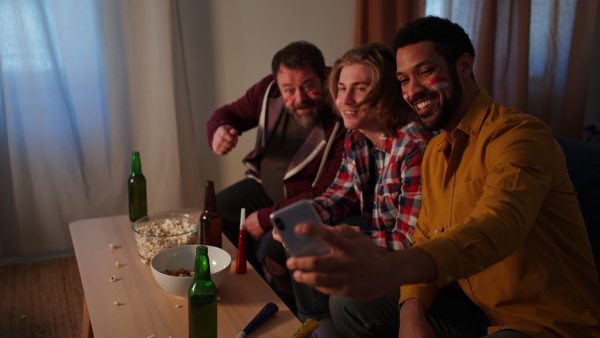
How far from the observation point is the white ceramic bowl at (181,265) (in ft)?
4.44

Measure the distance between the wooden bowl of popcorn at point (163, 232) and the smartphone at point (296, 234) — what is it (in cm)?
83

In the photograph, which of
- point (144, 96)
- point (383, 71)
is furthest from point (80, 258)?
point (144, 96)

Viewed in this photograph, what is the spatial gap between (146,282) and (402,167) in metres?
0.88

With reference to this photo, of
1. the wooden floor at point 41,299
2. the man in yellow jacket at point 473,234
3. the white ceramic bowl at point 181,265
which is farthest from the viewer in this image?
the wooden floor at point 41,299

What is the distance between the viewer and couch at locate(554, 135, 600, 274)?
143cm

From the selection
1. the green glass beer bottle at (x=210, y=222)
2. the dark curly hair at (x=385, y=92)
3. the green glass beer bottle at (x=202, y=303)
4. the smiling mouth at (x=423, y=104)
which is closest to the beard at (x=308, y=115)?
the dark curly hair at (x=385, y=92)

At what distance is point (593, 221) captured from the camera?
4.70ft

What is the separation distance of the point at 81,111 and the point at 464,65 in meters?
2.12

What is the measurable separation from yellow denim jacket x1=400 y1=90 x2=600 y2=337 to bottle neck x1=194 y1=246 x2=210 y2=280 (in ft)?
1.79

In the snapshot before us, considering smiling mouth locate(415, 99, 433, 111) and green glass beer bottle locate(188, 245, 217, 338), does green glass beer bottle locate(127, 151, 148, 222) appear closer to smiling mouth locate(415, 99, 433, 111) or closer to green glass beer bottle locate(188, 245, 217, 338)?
green glass beer bottle locate(188, 245, 217, 338)

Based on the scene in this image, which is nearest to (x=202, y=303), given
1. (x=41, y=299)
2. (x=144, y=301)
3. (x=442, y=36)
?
(x=144, y=301)

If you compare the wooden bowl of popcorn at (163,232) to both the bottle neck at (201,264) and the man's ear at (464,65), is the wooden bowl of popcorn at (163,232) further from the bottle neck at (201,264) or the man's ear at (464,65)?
the man's ear at (464,65)

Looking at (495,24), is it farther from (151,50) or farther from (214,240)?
(214,240)

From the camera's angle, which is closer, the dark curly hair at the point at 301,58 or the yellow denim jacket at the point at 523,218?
the yellow denim jacket at the point at 523,218
